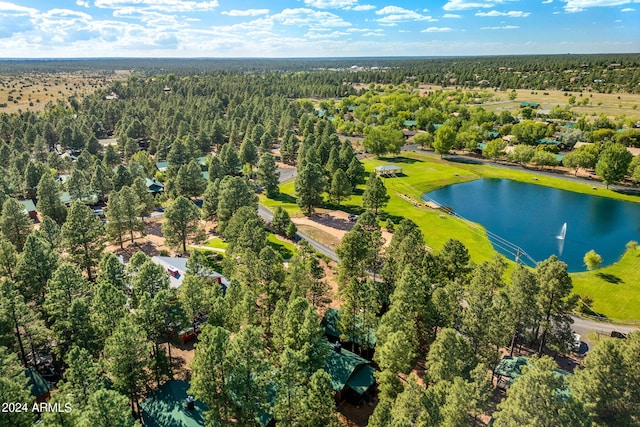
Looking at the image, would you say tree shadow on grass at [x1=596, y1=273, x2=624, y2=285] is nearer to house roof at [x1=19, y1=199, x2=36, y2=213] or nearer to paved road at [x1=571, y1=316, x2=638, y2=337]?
paved road at [x1=571, y1=316, x2=638, y2=337]

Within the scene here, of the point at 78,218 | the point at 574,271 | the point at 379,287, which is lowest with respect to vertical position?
the point at 574,271

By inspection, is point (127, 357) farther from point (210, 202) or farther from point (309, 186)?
point (309, 186)

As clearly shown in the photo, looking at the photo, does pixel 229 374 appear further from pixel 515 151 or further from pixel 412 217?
pixel 515 151

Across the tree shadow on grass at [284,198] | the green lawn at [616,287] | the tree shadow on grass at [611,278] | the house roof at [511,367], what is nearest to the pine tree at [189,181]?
the tree shadow on grass at [284,198]

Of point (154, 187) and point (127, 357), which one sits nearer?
point (127, 357)

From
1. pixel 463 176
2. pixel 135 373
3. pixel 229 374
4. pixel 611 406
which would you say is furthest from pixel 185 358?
pixel 463 176

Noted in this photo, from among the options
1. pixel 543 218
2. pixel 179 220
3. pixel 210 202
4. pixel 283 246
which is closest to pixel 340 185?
pixel 283 246

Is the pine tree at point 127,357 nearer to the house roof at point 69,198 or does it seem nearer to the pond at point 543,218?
the house roof at point 69,198
